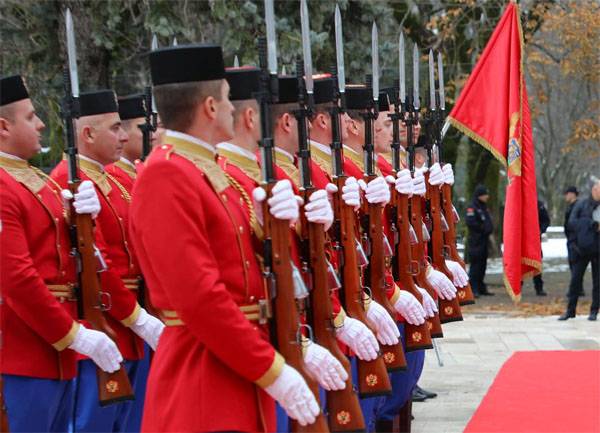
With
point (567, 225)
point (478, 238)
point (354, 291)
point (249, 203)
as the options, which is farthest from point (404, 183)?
point (478, 238)

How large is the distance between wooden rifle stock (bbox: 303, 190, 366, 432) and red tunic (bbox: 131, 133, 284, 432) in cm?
75

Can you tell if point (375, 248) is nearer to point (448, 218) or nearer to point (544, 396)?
point (448, 218)

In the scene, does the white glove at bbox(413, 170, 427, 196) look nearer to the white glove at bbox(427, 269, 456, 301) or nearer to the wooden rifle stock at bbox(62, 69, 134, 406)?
the white glove at bbox(427, 269, 456, 301)

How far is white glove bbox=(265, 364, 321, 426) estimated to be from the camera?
11.0 ft

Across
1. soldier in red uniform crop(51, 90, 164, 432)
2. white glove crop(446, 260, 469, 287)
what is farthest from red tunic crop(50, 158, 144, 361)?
white glove crop(446, 260, 469, 287)

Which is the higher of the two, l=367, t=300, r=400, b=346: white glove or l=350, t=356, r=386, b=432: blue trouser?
l=367, t=300, r=400, b=346: white glove

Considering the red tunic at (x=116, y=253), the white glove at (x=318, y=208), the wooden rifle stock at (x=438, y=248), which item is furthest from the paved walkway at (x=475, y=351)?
the white glove at (x=318, y=208)

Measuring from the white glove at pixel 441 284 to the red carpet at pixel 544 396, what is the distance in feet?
2.84

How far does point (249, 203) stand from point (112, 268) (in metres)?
1.65

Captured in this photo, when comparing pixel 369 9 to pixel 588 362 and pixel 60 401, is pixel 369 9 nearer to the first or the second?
pixel 588 362

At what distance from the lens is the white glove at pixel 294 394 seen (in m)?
3.35

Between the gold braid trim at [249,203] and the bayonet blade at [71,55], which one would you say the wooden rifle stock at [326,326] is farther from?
the bayonet blade at [71,55]

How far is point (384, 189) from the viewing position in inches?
226

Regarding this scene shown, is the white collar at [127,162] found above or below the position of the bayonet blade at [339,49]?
below
